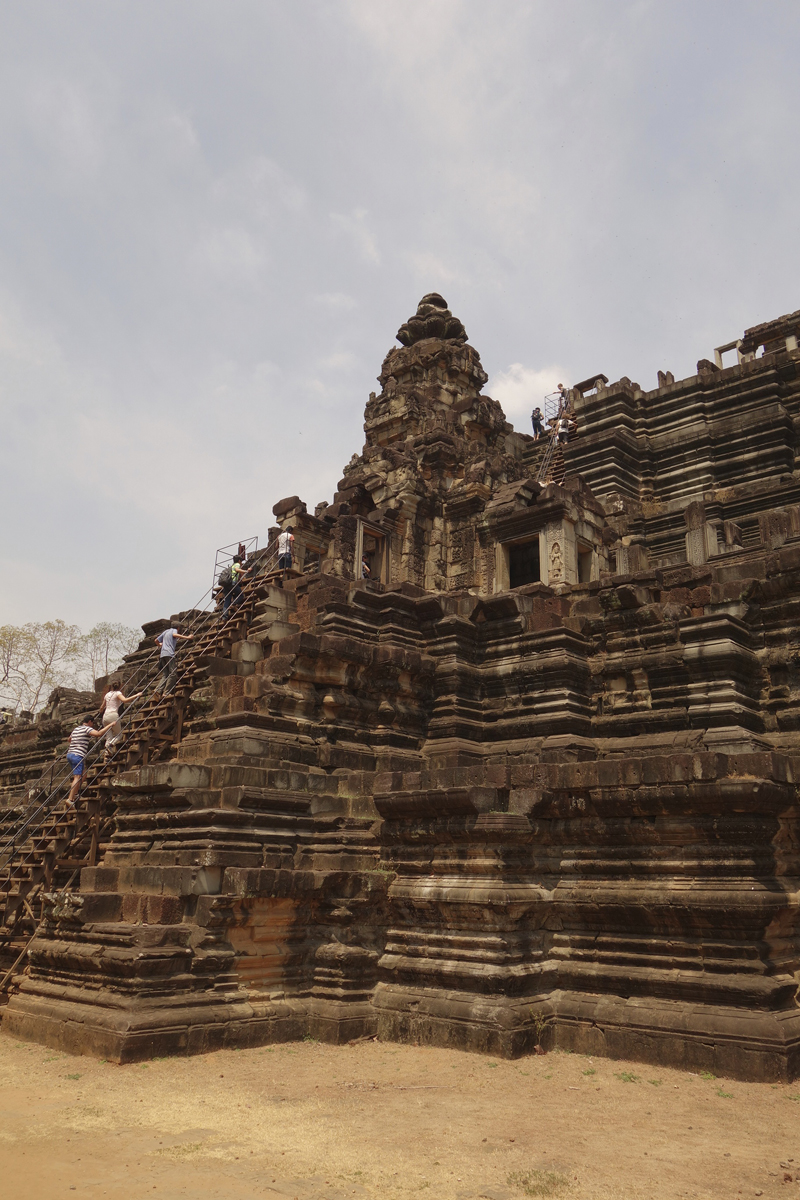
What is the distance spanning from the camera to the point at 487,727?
51.0 ft

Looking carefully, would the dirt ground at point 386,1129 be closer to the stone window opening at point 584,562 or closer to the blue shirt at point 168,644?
the blue shirt at point 168,644

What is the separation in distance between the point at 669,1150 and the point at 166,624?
17.3 metres

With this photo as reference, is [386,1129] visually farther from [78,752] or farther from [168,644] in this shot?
[168,644]

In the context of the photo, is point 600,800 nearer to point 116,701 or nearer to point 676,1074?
point 676,1074

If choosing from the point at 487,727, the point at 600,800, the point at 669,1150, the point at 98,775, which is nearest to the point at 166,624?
the point at 98,775

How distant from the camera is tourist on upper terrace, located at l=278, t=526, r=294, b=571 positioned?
65.0 ft

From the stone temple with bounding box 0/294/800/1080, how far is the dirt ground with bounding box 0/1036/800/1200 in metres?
0.58

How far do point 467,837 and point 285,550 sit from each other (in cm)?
1031

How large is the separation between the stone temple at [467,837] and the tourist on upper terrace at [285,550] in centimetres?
126

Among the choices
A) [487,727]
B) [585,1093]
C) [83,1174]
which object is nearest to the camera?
[83,1174]

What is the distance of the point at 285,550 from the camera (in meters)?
20.0

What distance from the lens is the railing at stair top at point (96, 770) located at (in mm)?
13344

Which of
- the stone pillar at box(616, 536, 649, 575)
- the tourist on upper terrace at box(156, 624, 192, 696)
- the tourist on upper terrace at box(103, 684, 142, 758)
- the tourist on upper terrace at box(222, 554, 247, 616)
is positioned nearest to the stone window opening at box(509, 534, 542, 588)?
the stone pillar at box(616, 536, 649, 575)

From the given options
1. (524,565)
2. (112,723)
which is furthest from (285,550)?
(524,565)
